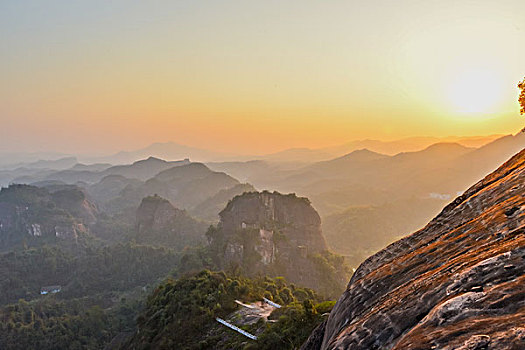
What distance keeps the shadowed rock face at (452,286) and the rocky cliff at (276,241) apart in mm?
45490

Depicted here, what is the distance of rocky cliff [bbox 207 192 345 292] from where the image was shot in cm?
6100

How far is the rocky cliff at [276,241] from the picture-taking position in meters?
61.0

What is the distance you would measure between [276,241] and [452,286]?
60992mm

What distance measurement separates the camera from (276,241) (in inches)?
2586

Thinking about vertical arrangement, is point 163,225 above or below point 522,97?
below

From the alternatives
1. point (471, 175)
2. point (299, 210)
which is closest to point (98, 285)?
point (299, 210)

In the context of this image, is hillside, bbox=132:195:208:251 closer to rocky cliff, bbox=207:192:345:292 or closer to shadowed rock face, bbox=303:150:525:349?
rocky cliff, bbox=207:192:345:292

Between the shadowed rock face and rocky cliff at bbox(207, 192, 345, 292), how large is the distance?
1791 inches

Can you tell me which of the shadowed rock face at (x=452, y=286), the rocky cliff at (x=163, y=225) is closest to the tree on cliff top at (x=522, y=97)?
the shadowed rock face at (x=452, y=286)

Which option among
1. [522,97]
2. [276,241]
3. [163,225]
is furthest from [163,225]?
[522,97]

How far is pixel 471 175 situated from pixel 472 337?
658 feet

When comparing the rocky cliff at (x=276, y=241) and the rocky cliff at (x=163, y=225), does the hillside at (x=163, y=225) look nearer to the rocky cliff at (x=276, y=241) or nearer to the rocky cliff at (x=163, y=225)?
the rocky cliff at (x=163, y=225)

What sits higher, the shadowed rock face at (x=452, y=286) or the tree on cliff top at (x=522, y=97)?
the tree on cliff top at (x=522, y=97)

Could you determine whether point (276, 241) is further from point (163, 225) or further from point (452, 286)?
point (452, 286)
